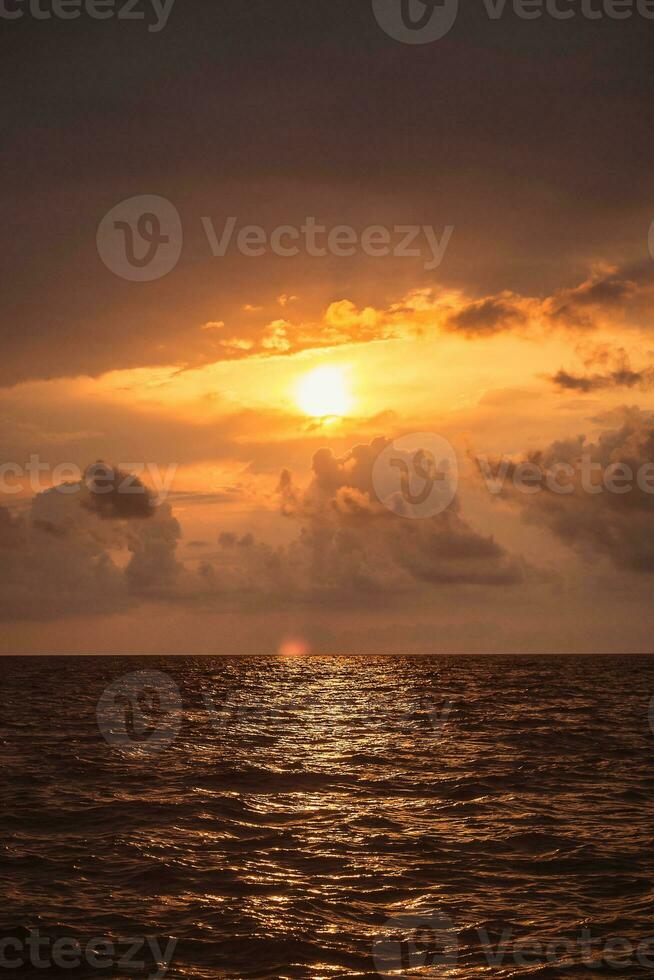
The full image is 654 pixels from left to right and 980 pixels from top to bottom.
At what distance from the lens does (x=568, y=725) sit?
4394 centimetres

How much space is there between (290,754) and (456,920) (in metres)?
19.3

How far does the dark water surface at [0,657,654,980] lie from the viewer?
13.9 metres

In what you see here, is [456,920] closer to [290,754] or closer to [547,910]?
[547,910]

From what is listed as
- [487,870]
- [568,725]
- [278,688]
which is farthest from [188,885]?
[278,688]

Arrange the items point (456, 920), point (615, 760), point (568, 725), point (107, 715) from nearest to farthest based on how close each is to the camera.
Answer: point (456, 920) → point (615, 760) → point (568, 725) → point (107, 715)
